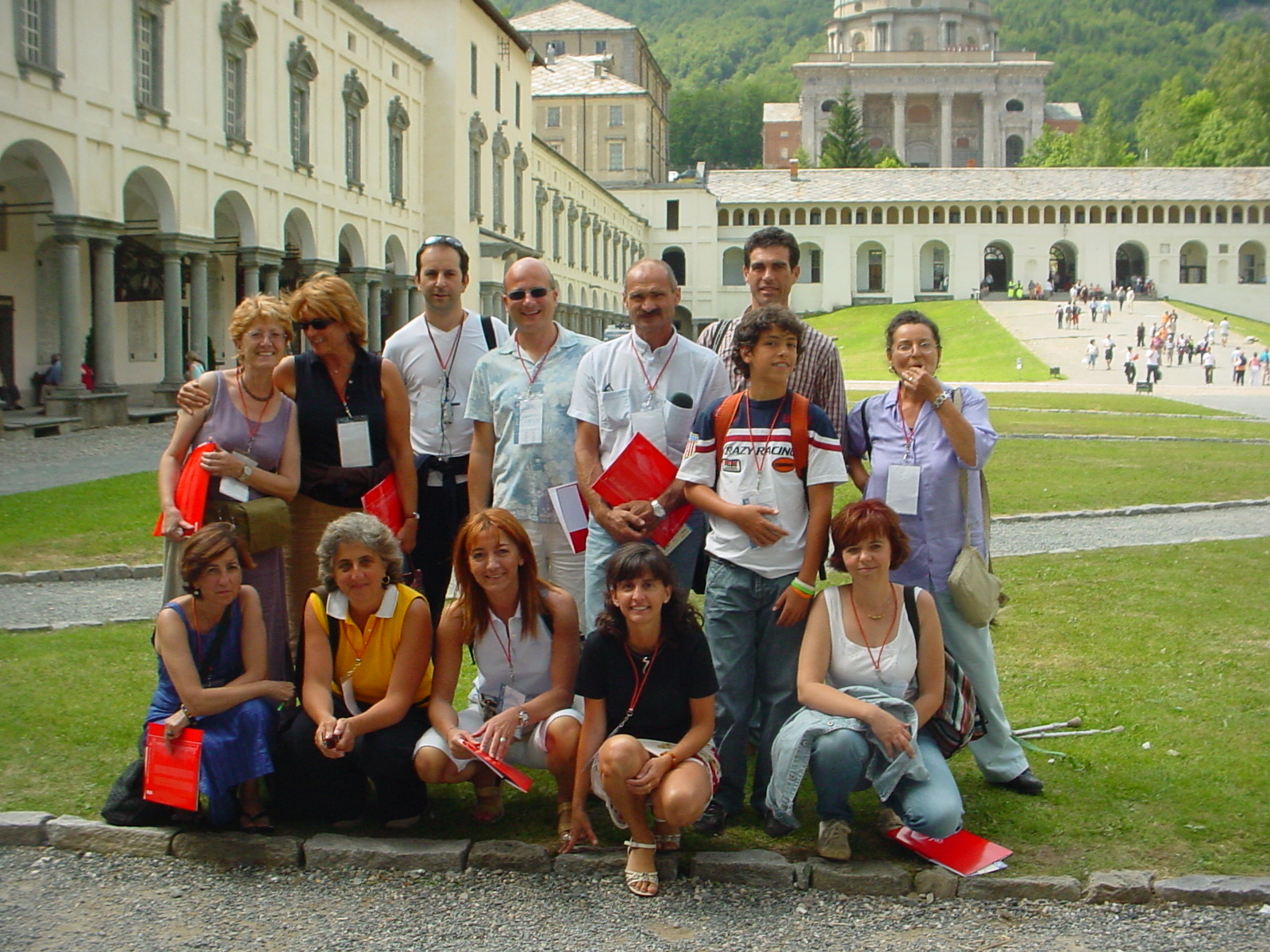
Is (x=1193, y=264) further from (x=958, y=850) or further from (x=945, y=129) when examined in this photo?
(x=958, y=850)

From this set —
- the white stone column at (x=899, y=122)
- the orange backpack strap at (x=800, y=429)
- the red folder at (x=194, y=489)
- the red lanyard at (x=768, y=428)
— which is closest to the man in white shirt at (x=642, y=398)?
the red lanyard at (x=768, y=428)

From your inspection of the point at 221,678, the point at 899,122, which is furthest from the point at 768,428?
the point at 899,122

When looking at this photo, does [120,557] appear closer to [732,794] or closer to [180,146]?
[732,794]

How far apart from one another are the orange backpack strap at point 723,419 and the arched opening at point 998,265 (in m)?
81.7

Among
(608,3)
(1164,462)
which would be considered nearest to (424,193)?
(1164,462)

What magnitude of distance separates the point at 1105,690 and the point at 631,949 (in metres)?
3.64

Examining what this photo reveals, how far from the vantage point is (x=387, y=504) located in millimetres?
5223

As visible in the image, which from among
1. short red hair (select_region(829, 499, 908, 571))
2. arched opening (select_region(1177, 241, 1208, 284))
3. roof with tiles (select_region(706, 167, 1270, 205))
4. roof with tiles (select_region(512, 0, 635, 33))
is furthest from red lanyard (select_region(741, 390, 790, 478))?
roof with tiles (select_region(512, 0, 635, 33))

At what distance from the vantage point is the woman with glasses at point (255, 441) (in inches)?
197

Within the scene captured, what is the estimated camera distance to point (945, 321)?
66438 millimetres

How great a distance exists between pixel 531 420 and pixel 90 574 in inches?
236

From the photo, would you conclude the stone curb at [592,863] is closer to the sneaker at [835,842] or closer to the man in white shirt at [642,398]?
the sneaker at [835,842]

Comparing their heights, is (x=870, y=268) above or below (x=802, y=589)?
above

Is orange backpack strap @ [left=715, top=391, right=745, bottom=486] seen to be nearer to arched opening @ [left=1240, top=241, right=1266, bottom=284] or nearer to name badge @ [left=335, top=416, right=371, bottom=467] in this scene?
name badge @ [left=335, top=416, right=371, bottom=467]
